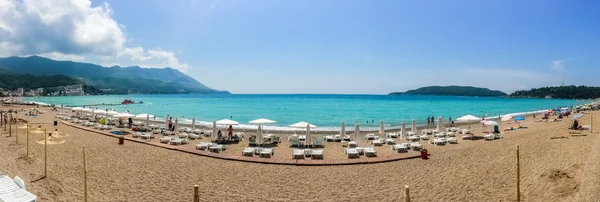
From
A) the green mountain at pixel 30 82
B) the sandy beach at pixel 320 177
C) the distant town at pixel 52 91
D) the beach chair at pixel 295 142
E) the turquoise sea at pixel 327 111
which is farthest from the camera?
the green mountain at pixel 30 82

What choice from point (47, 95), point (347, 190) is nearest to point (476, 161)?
point (347, 190)

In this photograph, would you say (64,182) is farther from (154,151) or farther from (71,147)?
(71,147)

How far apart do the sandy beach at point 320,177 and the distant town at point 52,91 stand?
178 metres

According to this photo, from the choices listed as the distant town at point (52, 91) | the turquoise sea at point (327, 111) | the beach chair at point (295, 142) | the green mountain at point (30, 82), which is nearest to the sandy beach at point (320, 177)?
the beach chair at point (295, 142)

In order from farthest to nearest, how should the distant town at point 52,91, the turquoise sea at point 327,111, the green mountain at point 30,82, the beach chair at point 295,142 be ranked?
the green mountain at point 30,82 → the distant town at point 52,91 → the turquoise sea at point 327,111 → the beach chair at point 295,142

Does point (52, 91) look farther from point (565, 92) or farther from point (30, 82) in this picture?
point (565, 92)

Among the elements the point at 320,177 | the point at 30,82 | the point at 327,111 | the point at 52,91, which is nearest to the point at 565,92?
the point at 327,111

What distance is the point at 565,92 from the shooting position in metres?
158

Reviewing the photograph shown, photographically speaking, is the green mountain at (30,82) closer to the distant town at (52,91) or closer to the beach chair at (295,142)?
the distant town at (52,91)

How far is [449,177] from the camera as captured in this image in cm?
963

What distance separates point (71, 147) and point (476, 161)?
58.9 ft

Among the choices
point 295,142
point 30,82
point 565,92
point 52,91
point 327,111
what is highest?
point 30,82

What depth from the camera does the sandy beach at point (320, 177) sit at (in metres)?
7.91

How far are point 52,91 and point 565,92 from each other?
273 m
